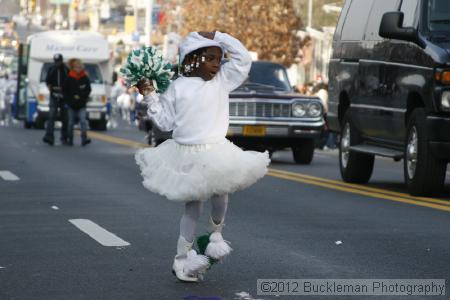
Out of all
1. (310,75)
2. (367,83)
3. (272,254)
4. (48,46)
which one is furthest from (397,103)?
(310,75)

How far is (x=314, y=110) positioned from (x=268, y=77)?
1138 mm

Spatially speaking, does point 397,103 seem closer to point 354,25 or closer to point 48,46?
point 354,25

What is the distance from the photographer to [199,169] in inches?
338

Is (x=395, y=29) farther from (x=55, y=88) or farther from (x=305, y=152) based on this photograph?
(x=55, y=88)

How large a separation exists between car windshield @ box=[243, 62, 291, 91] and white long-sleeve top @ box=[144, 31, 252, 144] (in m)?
15.7

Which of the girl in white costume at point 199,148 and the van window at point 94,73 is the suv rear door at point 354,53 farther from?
the van window at point 94,73

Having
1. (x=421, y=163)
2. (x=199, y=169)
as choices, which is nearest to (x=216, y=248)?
(x=199, y=169)

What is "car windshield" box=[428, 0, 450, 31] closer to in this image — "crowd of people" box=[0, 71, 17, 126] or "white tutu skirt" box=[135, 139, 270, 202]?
"white tutu skirt" box=[135, 139, 270, 202]

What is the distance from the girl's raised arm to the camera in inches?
349

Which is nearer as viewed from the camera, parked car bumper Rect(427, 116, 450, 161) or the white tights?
the white tights

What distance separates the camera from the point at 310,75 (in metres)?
83.0

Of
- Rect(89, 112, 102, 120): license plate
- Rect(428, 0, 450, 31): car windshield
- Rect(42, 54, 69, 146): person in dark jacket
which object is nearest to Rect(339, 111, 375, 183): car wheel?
Rect(428, 0, 450, 31): car windshield

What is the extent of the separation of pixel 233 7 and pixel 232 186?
58572 millimetres

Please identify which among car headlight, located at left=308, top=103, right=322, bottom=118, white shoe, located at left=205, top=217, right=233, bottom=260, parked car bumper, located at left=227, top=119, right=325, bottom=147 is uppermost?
white shoe, located at left=205, top=217, right=233, bottom=260
